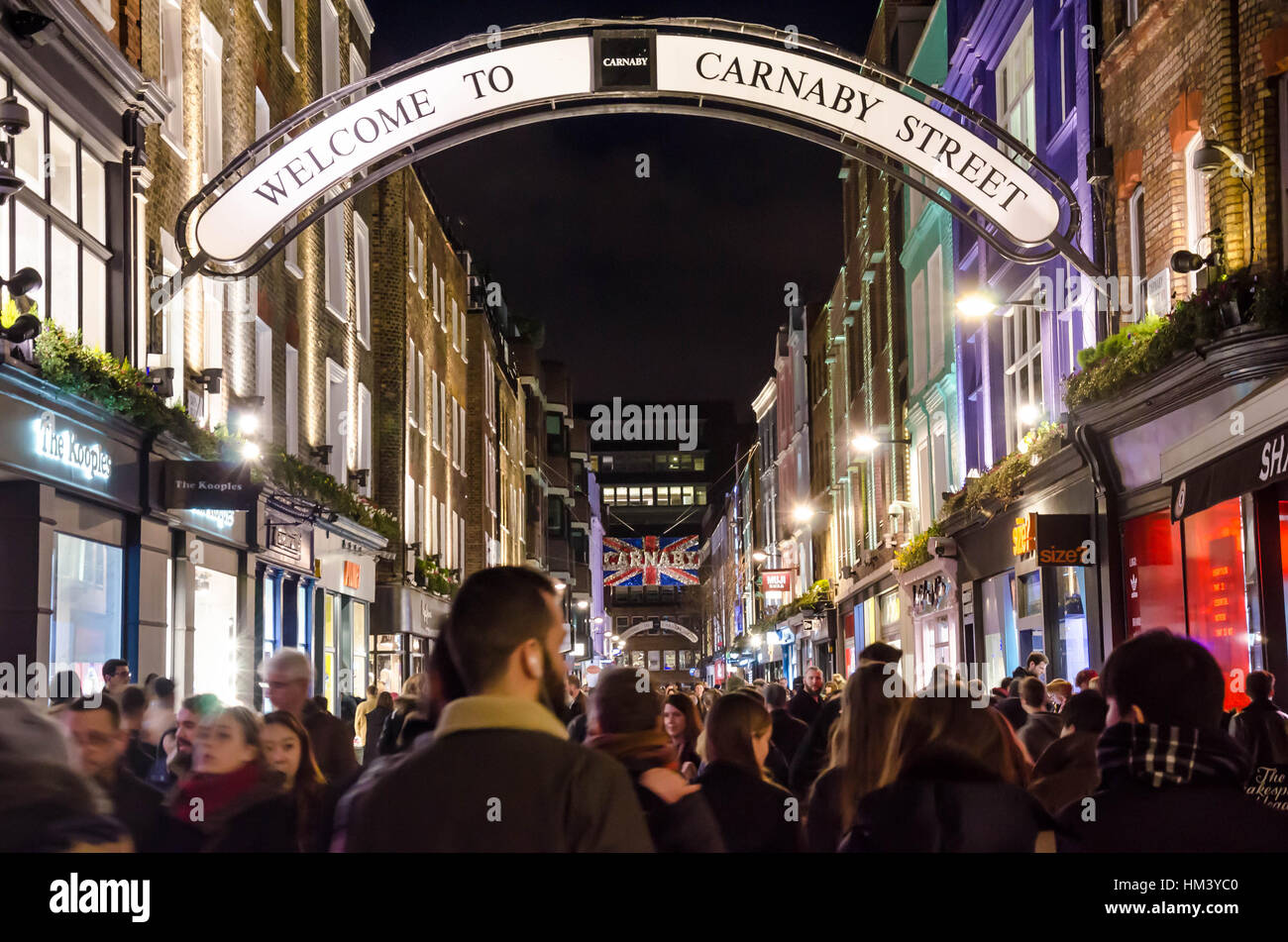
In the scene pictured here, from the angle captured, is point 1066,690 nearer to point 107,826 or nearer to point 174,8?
point 107,826

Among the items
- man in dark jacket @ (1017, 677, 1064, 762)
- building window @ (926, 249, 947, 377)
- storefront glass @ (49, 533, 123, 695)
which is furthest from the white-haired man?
building window @ (926, 249, 947, 377)

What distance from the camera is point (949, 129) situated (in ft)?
38.8

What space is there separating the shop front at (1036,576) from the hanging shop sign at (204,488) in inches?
376

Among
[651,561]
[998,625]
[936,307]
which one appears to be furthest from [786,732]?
[651,561]

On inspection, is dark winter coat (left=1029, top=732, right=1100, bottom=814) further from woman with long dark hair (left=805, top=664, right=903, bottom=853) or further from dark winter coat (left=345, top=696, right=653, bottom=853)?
dark winter coat (left=345, top=696, right=653, bottom=853)

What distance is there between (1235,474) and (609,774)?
1006cm

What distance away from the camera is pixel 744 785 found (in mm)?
6191

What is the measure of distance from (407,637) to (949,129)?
85.4 ft

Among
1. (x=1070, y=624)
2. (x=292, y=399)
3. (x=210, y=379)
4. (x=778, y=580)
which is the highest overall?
(x=292, y=399)

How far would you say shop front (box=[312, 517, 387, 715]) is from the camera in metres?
27.4

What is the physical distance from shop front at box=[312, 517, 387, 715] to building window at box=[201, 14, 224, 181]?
646cm

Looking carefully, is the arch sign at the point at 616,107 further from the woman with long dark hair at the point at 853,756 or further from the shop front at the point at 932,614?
the shop front at the point at 932,614

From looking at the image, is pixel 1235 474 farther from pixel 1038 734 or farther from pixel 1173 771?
pixel 1173 771
